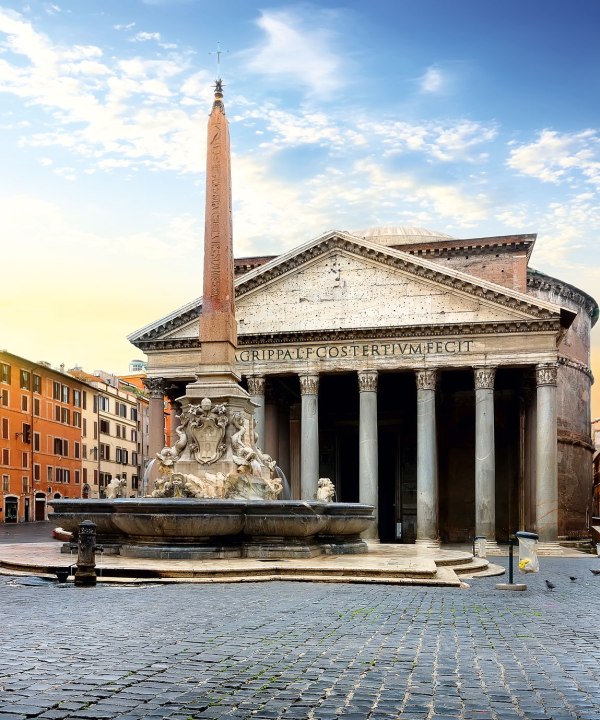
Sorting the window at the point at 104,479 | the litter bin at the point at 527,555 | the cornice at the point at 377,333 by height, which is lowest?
the window at the point at 104,479

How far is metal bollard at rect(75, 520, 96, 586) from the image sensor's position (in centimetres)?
1213

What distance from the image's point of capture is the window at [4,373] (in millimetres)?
53719

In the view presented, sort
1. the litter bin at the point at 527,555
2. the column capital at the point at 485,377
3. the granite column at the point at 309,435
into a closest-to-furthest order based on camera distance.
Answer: the litter bin at the point at 527,555, the column capital at the point at 485,377, the granite column at the point at 309,435

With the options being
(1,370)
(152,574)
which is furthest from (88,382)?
(152,574)

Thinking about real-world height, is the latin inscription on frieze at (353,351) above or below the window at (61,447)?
above

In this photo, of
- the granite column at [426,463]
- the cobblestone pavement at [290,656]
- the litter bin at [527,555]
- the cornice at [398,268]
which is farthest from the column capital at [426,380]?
the cobblestone pavement at [290,656]

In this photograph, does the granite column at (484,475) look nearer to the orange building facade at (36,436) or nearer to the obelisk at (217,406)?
the obelisk at (217,406)

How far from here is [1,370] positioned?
53.7m

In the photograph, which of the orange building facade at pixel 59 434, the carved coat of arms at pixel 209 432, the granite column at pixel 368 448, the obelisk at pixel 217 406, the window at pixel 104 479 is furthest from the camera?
the window at pixel 104 479

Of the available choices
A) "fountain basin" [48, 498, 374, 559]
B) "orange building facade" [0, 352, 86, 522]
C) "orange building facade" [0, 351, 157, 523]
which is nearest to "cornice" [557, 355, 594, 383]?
"orange building facade" [0, 351, 157, 523]

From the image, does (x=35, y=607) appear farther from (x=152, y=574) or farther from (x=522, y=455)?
(x=522, y=455)

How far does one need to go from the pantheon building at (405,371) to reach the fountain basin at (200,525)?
692 inches

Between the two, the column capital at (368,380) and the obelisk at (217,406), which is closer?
the obelisk at (217,406)

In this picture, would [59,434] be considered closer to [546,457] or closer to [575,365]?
[575,365]
